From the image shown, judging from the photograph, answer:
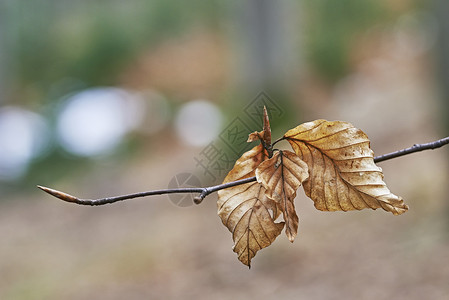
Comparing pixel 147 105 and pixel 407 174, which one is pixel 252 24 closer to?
pixel 407 174

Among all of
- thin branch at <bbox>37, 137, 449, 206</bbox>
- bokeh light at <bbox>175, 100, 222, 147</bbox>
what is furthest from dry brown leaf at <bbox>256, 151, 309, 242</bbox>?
bokeh light at <bbox>175, 100, 222, 147</bbox>

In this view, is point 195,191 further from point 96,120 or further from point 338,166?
point 96,120

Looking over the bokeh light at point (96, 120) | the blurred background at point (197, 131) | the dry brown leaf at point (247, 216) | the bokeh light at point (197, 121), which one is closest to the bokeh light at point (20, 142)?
the blurred background at point (197, 131)

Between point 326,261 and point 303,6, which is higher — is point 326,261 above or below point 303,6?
below

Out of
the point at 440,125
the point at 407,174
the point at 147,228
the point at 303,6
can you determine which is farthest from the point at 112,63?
the point at 440,125

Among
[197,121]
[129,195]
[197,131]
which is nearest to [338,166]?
[129,195]
